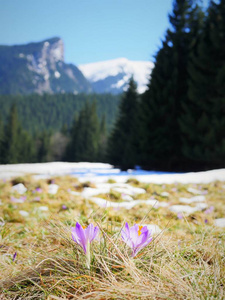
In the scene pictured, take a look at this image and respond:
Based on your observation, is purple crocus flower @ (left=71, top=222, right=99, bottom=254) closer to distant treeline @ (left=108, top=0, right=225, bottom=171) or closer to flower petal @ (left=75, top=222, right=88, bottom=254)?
flower petal @ (left=75, top=222, right=88, bottom=254)

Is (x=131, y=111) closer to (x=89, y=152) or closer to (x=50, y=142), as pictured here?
(x=89, y=152)

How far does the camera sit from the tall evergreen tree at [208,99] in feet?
25.6

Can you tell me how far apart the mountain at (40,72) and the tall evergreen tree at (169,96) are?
60.3 m

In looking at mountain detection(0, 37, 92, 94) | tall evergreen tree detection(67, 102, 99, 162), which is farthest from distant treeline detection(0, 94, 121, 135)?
tall evergreen tree detection(67, 102, 99, 162)

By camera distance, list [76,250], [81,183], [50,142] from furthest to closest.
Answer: [50,142], [81,183], [76,250]

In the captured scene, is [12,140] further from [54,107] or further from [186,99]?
[54,107]

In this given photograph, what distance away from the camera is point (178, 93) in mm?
9484

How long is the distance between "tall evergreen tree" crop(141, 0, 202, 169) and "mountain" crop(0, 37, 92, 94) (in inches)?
2373

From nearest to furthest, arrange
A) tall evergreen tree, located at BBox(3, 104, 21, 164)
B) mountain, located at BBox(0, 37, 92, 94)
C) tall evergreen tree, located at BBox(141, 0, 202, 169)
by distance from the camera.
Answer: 1. tall evergreen tree, located at BBox(141, 0, 202, 169)
2. tall evergreen tree, located at BBox(3, 104, 21, 164)
3. mountain, located at BBox(0, 37, 92, 94)

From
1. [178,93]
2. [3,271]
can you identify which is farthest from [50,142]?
[3,271]

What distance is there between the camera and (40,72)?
4547 inches

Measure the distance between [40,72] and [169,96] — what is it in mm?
117305

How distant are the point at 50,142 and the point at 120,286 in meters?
42.0

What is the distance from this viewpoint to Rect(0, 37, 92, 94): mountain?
277 ft
